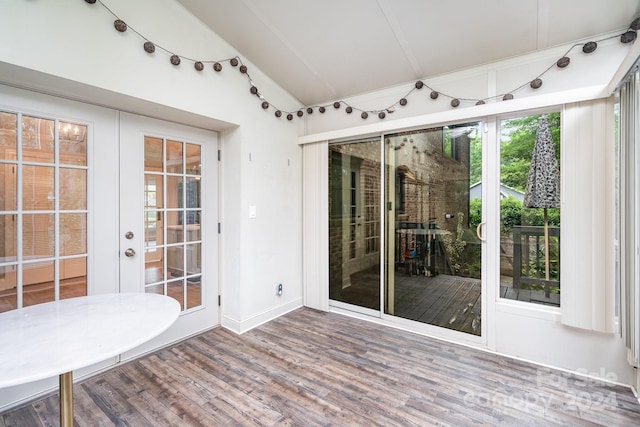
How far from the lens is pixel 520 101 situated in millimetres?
2352

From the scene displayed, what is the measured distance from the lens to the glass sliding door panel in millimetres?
3309

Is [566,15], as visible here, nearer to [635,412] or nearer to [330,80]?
[330,80]

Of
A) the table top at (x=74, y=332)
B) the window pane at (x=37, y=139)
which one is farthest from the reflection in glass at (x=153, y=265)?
the window pane at (x=37, y=139)

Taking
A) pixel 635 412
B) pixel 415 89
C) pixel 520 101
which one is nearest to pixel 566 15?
pixel 520 101

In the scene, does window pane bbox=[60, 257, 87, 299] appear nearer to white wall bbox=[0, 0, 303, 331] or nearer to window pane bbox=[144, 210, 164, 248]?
window pane bbox=[144, 210, 164, 248]

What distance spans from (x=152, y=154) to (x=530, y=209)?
333 centimetres

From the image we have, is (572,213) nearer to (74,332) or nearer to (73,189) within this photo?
(74,332)

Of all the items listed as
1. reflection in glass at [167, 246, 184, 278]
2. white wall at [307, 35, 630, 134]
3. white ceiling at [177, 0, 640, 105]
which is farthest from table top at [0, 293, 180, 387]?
white wall at [307, 35, 630, 134]

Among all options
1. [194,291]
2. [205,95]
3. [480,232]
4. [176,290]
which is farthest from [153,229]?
[480,232]

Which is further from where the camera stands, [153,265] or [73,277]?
[153,265]

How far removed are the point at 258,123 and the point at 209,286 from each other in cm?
182

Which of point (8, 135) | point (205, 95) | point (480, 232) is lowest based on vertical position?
point (480, 232)

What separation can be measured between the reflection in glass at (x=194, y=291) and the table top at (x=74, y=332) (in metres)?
1.16

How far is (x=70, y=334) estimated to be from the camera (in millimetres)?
1271
